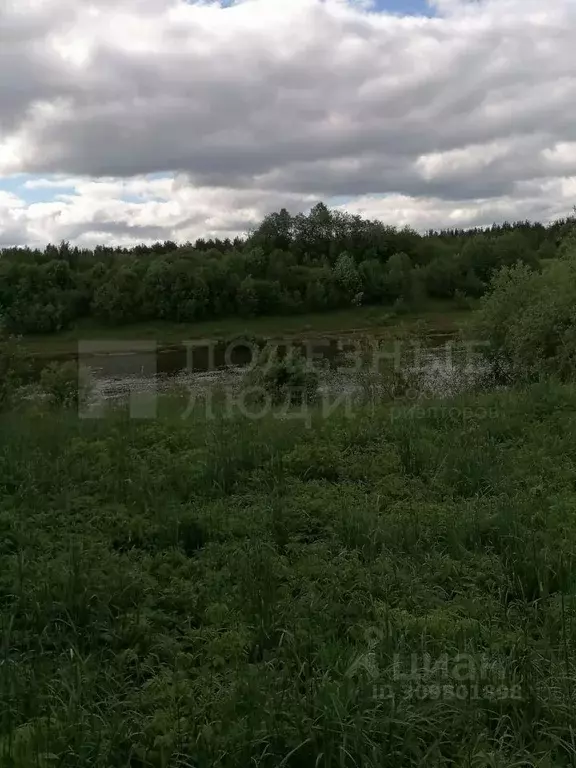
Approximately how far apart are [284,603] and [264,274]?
177ft

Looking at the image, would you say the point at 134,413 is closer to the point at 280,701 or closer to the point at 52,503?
the point at 52,503

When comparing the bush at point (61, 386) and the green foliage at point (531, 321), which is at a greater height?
the green foliage at point (531, 321)

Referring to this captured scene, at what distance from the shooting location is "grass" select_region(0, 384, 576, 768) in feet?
8.63

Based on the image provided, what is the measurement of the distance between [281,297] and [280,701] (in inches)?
1977

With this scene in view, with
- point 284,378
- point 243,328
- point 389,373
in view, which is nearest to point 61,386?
point 284,378

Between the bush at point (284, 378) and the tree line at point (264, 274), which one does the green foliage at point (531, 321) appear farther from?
the tree line at point (264, 274)

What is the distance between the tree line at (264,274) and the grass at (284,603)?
3052 centimetres

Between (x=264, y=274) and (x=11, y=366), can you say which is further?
(x=264, y=274)

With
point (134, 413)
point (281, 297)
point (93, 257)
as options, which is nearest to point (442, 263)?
point (281, 297)

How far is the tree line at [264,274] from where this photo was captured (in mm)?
47406

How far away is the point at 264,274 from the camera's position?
2229 inches

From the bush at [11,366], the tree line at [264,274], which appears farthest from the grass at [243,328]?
the bush at [11,366]

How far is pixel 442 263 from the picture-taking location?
6134cm

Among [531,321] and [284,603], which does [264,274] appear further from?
[284,603]
